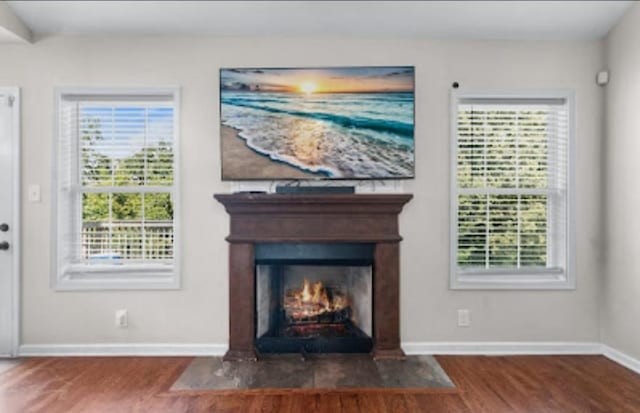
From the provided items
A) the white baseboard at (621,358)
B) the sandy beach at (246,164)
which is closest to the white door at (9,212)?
the sandy beach at (246,164)

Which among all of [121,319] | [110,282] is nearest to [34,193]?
[110,282]

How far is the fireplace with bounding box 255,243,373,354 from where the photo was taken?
10.7 feet

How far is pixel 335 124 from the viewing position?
3268mm

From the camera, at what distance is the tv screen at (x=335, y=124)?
10.7ft

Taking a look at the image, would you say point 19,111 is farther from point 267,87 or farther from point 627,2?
point 627,2

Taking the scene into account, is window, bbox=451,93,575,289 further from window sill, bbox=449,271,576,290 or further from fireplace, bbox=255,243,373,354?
fireplace, bbox=255,243,373,354

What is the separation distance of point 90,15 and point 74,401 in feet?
8.49

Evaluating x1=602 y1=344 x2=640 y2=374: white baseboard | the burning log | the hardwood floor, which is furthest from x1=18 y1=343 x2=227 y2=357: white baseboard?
x1=602 y1=344 x2=640 y2=374: white baseboard

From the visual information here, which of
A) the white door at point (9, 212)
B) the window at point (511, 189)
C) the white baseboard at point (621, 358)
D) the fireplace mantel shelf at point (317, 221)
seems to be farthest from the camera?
the window at point (511, 189)

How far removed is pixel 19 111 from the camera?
3.29 m

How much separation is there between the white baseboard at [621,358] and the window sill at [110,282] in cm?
328

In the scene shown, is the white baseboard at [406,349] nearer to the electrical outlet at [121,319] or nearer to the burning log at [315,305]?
the electrical outlet at [121,319]

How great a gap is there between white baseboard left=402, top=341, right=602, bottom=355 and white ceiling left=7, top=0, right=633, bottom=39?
234cm

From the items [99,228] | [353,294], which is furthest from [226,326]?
[99,228]
